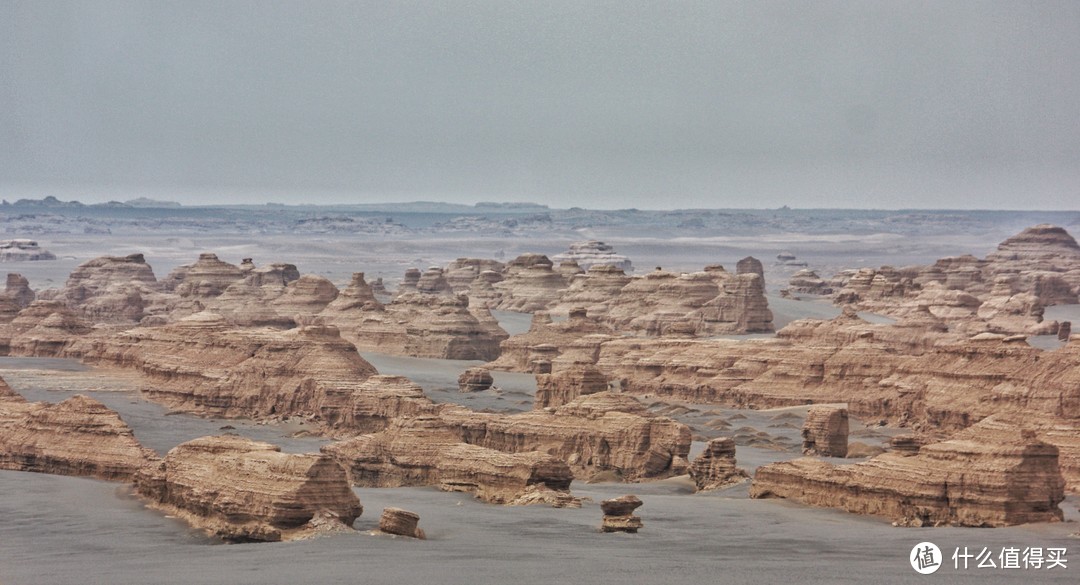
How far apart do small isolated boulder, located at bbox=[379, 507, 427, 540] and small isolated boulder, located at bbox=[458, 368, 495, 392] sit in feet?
154

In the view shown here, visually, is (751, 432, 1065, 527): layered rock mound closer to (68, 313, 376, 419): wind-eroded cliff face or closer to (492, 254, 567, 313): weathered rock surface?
(68, 313, 376, 419): wind-eroded cliff face

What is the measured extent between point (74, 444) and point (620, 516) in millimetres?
17665

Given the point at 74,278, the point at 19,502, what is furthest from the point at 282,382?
the point at 74,278

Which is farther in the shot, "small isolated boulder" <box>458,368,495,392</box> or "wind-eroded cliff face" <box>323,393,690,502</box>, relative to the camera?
"small isolated boulder" <box>458,368,495,392</box>

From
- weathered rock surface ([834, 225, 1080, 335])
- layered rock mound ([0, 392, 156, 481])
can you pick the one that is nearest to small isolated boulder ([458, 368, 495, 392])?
weathered rock surface ([834, 225, 1080, 335])

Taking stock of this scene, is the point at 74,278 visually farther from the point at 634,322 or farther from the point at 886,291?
the point at 886,291

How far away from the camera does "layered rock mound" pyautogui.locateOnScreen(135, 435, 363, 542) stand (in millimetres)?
41531

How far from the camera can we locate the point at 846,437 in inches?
2704

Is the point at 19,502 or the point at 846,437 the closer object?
the point at 19,502

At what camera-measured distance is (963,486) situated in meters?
46.1

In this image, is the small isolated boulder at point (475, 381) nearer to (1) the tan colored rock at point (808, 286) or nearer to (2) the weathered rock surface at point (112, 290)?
(2) the weathered rock surface at point (112, 290)

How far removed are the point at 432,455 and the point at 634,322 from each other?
2752 inches

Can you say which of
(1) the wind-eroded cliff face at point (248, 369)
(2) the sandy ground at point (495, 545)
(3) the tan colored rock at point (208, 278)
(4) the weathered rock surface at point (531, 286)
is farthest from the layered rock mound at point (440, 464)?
(4) the weathered rock surface at point (531, 286)

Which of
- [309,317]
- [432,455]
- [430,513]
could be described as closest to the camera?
[430,513]
